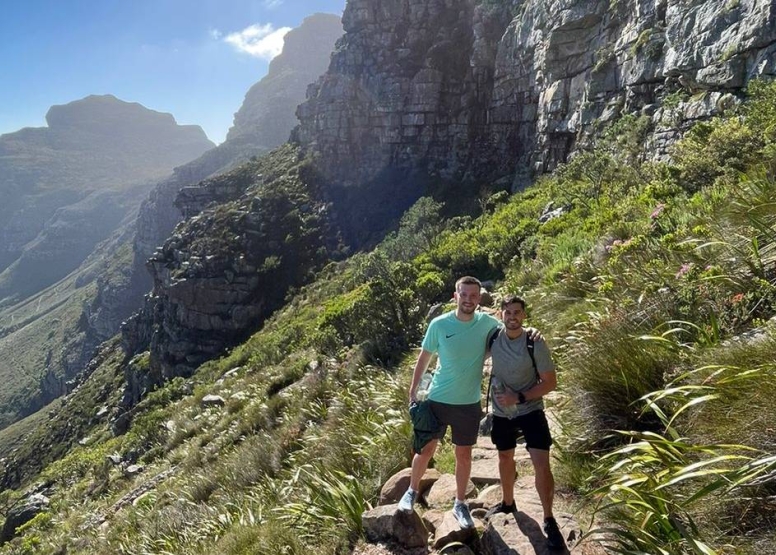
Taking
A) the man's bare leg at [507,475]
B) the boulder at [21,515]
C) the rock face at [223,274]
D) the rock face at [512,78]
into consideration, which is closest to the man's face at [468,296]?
the man's bare leg at [507,475]

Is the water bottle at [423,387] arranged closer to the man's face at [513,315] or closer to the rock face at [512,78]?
the man's face at [513,315]

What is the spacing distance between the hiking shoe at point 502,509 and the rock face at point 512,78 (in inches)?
715

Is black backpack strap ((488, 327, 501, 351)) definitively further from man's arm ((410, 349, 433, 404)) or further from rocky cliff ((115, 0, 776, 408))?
rocky cliff ((115, 0, 776, 408))

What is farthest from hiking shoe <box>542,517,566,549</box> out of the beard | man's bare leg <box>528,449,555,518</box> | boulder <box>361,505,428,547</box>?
the beard

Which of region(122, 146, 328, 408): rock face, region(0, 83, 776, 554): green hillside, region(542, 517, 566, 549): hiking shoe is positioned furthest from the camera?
region(122, 146, 328, 408): rock face

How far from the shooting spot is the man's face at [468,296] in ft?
11.3

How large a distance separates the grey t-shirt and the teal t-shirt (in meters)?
0.27

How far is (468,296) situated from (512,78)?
44825 millimetres

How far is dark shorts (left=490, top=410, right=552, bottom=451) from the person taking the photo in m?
3.03

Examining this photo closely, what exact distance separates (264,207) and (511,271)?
1912 inches

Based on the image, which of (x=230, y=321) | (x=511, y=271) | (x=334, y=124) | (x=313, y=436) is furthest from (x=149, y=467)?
(x=334, y=124)

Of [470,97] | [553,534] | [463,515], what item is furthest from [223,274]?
[553,534]

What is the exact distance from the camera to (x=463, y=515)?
10.5 feet

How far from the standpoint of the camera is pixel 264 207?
5550 cm
